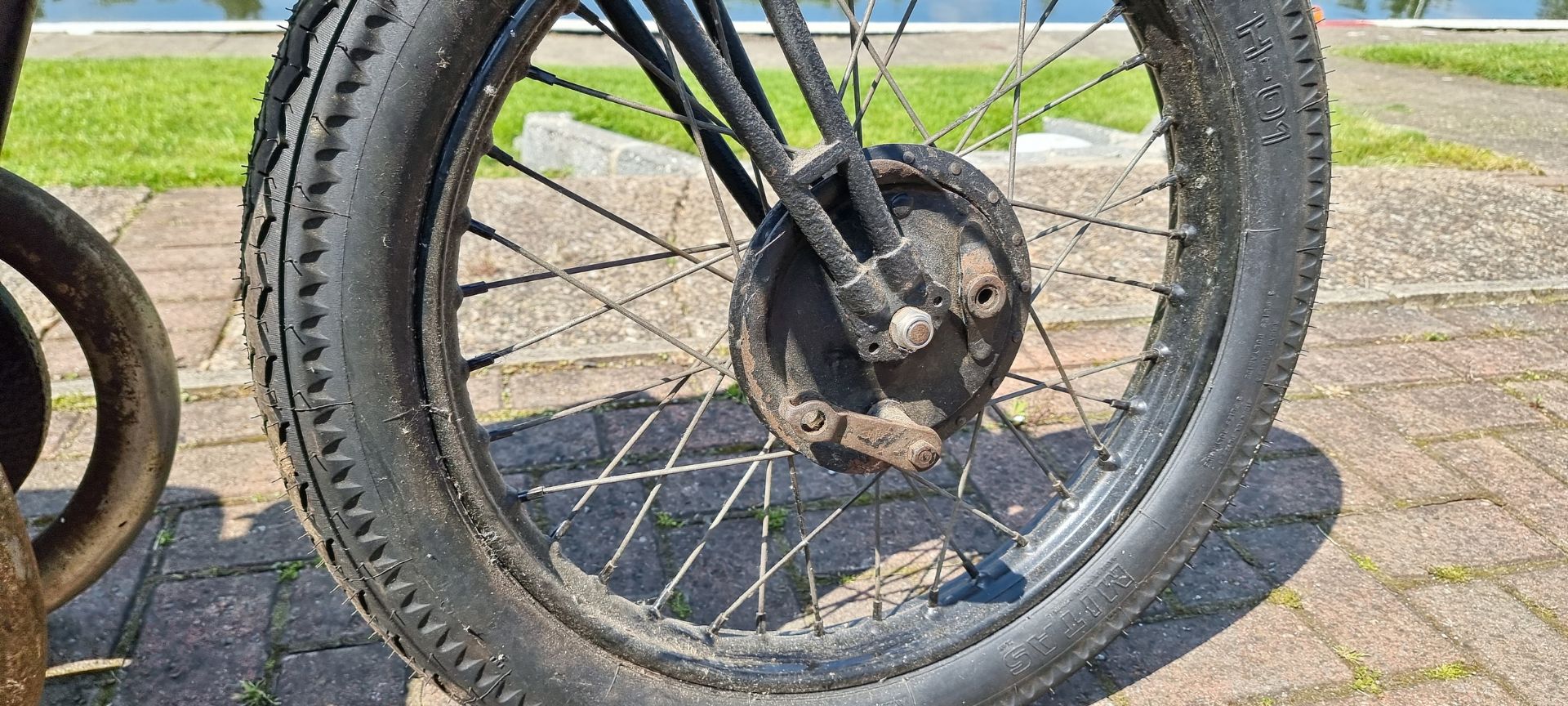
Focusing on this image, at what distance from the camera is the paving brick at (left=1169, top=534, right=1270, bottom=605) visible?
196 centimetres

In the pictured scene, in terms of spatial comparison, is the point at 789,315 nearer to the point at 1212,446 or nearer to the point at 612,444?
the point at 1212,446

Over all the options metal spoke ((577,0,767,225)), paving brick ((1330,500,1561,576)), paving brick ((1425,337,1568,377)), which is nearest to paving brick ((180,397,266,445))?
metal spoke ((577,0,767,225))

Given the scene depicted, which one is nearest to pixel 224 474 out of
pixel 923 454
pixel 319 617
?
pixel 319 617

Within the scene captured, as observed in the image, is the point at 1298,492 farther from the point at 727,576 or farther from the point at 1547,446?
the point at 727,576

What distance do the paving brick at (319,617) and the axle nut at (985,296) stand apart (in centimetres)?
112

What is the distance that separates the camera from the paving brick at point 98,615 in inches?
68.3

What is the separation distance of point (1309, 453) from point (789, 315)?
5.43 feet

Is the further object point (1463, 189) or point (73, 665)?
point (1463, 189)

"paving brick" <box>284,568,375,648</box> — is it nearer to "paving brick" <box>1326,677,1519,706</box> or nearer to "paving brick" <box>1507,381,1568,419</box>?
"paving brick" <box>1326,677,1519,706</box>

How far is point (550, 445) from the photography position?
7.77ft

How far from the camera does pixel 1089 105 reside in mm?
6125

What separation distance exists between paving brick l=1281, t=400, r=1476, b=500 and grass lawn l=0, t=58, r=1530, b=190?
9.29 ft

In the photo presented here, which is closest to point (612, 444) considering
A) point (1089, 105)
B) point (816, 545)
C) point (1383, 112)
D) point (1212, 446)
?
point (816, 545)

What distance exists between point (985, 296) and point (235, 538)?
1518mm
